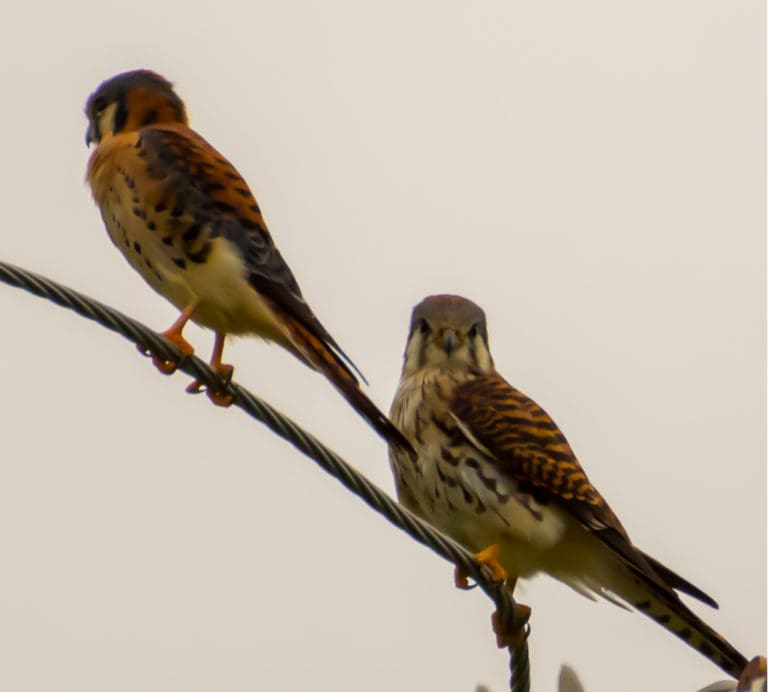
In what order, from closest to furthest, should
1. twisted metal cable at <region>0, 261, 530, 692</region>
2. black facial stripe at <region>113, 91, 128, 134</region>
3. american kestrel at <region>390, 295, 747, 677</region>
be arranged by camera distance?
1. twisted metal cable at <region>0, 261, 530, 692</region>
2. american kestrel at <region>390, 295, 747, 677</region>
3. black facial stripe at <region>113, 91, 128, 134</region>

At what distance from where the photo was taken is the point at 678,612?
4.94m

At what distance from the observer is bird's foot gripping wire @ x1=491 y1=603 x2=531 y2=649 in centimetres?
454

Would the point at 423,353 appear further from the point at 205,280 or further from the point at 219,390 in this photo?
the point at 219,390

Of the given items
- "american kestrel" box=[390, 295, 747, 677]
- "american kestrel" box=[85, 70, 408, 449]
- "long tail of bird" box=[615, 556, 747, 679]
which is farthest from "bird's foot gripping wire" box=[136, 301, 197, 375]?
"long tail of bird" box=[615, 556, 747, 679]

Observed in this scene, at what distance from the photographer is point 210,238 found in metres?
4.82

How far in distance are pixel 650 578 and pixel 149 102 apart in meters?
2.24

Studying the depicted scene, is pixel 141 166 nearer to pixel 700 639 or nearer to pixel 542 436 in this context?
pixel 542 436

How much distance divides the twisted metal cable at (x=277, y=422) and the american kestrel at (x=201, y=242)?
0.63m

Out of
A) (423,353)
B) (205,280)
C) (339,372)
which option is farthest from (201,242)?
(423,353)

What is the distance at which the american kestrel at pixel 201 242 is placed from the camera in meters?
4.71

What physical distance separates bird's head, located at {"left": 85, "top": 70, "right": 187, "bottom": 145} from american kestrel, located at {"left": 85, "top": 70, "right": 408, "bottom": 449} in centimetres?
25

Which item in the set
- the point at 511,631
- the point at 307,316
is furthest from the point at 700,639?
the point at 307,316

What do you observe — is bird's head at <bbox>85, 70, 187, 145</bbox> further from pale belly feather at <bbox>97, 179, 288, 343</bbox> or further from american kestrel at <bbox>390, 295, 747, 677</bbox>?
american kestrel at <bbox>390, 295, 747, 677</bbox>

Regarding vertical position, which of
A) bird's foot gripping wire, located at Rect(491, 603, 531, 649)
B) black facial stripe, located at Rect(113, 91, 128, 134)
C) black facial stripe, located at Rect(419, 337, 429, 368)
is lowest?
bird's foot gripping wire, located at Rect(491, 603, 531, 649)
